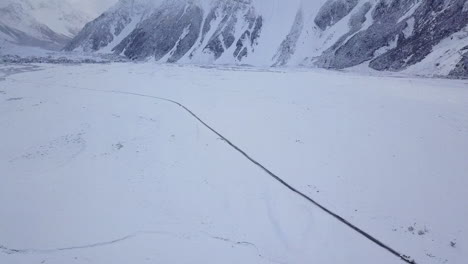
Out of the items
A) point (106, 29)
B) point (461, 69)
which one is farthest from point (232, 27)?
point (106, 29)

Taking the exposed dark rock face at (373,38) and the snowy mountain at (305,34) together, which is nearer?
the snowy mountain at (305,34)

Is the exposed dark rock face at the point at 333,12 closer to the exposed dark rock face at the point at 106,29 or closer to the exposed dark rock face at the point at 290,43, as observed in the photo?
the exposed dark rock face at the point at 290,43

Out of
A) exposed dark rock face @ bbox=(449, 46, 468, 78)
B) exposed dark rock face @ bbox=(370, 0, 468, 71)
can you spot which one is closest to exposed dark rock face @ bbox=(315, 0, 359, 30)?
exposed dark rock face @ bbox=(370, 0, 468, 71)

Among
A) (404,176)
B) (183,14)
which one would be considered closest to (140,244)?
(404,176)

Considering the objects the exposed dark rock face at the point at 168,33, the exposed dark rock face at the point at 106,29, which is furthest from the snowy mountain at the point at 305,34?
the exposed dark rock face at the point at 106,29

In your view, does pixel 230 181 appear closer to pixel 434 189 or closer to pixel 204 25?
pixel 434 189

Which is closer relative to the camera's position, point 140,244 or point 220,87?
point 140,244

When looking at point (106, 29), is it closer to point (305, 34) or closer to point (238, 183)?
point (305, 34)
